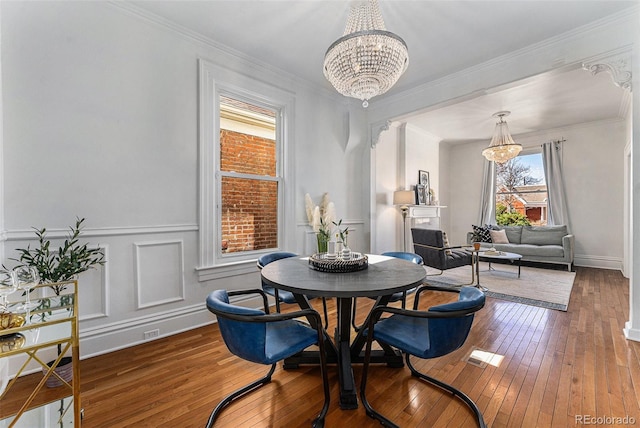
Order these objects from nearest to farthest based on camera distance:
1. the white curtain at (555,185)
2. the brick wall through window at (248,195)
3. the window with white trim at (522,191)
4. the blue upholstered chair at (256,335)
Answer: the blue upholstered chair at (256,335)
the brick wall through window at (248,195)
the white curtain at (555,185)
the window with white trim at (522,191)

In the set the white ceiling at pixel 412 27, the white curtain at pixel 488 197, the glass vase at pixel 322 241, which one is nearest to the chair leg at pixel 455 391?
the glass vase at pixel 322 241

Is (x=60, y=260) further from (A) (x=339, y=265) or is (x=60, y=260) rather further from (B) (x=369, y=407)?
(B) (x=369, y=407)

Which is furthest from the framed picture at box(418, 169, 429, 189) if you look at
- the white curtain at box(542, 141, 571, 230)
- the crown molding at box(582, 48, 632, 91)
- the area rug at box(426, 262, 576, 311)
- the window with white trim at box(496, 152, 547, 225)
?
the crown molding at box(582, 48, 632, 91)

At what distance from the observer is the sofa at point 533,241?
5320 millimetres

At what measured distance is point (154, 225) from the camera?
8.34ft

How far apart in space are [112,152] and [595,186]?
805 cm

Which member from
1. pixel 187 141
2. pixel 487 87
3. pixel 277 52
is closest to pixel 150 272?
pixel 187 141

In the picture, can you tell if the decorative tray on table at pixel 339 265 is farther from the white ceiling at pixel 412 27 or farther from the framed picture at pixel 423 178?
the framed picture at pixel 423 178

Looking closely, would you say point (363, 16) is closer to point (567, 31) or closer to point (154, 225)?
point (567, 31)

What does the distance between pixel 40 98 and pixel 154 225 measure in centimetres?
120

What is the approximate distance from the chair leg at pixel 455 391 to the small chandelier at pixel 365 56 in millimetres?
2078

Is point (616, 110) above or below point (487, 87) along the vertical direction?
above

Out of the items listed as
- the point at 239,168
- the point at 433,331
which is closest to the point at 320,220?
the point at 239,168

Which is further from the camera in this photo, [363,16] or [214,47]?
[214,47]
